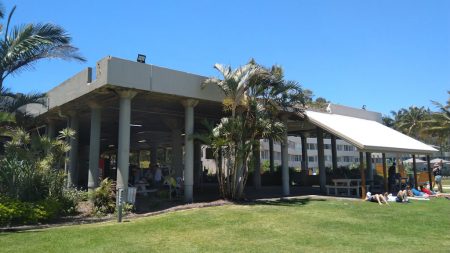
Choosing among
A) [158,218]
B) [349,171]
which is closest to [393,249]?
[158,218]

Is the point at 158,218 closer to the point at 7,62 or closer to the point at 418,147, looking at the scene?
the point at 7,62

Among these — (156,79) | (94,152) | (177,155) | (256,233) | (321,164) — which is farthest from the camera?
(321,164)

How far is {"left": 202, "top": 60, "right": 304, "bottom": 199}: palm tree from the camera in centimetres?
1570

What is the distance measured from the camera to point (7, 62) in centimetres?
1379

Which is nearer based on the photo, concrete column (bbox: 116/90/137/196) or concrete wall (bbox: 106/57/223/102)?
concrete wall (bbox: 106/57/223/102)

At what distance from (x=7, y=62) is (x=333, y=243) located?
11.8 meters

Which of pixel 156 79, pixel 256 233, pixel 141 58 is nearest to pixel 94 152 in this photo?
pixel 156 79

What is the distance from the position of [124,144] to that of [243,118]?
15.7 ft

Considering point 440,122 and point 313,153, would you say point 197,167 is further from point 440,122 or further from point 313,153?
point 313,153

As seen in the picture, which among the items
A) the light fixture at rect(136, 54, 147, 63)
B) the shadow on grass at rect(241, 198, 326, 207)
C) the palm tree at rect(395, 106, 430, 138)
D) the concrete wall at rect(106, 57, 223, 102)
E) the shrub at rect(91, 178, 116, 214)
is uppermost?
the palm tree at rect(395, 106, 430, 138)

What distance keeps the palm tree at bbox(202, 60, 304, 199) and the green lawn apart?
284 cm

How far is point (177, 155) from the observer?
21844 mm

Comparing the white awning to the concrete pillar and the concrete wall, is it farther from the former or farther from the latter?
the concrete pillar

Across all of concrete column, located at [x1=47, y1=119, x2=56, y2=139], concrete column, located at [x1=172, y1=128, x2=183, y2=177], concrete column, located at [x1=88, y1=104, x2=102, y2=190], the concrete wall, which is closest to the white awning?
the concrete wall
